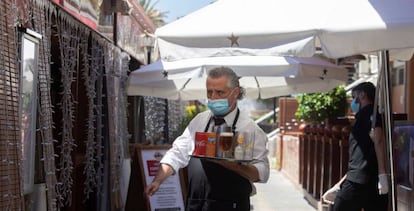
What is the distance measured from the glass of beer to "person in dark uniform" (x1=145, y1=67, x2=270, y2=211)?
0.06 m

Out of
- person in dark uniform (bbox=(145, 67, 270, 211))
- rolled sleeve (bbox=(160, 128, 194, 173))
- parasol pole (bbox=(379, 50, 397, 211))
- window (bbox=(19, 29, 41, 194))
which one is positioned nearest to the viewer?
person in dark uniform (bbox=(145, 67, 270, 211))

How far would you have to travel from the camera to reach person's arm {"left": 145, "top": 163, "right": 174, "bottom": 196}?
361cm

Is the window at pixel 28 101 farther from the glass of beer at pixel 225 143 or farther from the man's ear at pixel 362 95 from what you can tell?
the man's ear at pixel 362 95

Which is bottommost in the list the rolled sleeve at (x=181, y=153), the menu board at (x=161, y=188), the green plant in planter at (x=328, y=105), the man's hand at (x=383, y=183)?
the menu board at (x=161, y=188)

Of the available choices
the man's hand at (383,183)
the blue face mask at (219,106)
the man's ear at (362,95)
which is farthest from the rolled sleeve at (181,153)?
the man's ear at (362,95)

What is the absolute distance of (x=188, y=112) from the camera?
51.5 ft

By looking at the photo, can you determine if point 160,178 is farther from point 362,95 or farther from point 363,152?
point 362,95

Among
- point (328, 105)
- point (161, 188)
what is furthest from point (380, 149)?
point (328, 105)

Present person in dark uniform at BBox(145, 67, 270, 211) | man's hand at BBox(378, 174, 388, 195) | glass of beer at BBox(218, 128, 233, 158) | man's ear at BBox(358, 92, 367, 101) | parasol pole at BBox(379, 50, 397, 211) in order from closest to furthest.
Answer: glass of beer at BBox(218, 128, 233, 158), person in dark uniform at BBox(145, 67, 270, 211), parasol pole at BBox(379, 50, 397, 211), man's hand at BBox(378, 174, 388, 195), man's ear at BBox(358, 92, 367, 101)

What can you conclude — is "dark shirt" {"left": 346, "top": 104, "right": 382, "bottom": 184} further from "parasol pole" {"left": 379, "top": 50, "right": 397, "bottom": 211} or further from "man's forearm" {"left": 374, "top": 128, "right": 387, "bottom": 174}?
"parasol pole" {"left": 379, "top": 50, "right": 397, "bottom": 211}

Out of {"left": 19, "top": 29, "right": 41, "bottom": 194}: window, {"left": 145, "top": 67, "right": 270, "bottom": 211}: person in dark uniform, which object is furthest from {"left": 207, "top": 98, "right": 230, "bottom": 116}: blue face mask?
{"left": 19, "top": 29, "right": 41, "bottom": 194}: window

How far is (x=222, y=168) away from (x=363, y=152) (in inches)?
66.8

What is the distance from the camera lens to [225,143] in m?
3.46

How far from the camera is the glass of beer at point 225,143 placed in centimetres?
345
